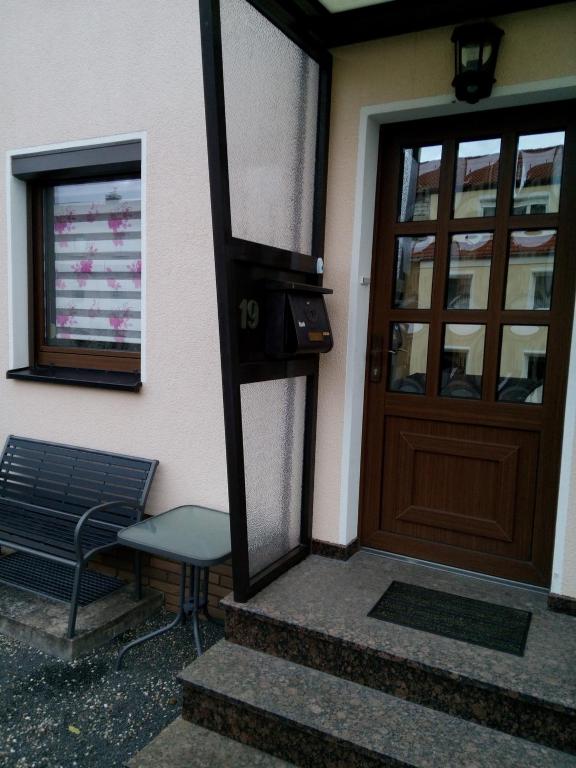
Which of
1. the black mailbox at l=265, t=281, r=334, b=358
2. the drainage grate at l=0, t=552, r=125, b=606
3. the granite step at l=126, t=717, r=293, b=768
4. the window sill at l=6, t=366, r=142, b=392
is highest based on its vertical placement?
the black mailbox at l=265, t=281, r=334, b=358

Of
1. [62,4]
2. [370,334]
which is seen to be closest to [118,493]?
[370,334]

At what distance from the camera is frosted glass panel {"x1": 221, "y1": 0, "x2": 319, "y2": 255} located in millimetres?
2283

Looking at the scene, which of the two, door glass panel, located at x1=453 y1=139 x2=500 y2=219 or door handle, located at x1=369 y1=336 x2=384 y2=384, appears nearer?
door glass panel, located at x1=453 y1=139 x2=500 y2=219

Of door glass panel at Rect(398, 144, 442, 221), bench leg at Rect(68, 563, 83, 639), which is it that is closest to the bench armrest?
bench leg at Rect(68, 563, 83, 639)

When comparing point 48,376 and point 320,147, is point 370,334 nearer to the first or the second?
point 320,147

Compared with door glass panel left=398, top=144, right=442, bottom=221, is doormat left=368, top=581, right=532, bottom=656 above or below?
below

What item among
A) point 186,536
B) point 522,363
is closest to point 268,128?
point 522,363

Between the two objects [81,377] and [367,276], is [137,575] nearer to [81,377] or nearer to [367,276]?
[81,377]

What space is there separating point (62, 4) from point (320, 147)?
2106mm

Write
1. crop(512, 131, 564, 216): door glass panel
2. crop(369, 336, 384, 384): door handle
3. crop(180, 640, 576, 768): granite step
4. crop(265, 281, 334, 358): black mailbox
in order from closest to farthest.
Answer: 1. crop(180, 640, 576, 768): granite step
2. crop(265, 281, 334, 358): black mailbox
3. crop(512, 131, 564, 216): door glass panel
4. crop(369, 336, 384, 384): door handle

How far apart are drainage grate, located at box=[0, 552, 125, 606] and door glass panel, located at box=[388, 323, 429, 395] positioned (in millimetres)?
2101

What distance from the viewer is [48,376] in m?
3.92

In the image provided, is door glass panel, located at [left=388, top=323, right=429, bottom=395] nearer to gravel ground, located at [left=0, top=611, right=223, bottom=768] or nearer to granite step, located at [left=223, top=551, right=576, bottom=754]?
granite step, located at [left=223, top=551, right=576, bottom=754]

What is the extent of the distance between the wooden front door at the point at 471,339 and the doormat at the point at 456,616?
1.07 ft
